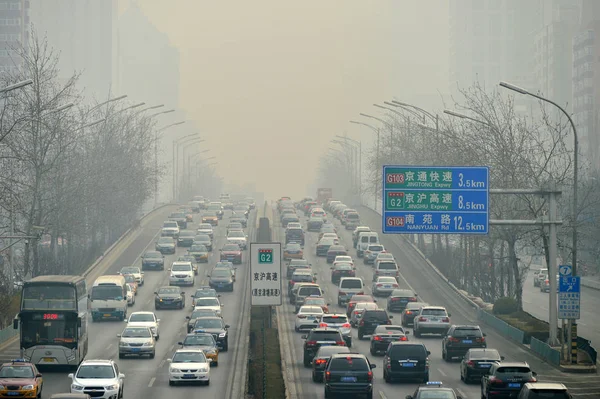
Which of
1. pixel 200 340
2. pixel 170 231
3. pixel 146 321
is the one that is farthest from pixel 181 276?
pixel 200 340

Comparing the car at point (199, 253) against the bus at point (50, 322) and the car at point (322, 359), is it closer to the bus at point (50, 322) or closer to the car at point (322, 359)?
the bus at point (50, 322)

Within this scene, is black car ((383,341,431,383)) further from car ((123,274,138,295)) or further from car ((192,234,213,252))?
car ((192,234,213,252))

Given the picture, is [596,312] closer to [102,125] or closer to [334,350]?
[334,350]

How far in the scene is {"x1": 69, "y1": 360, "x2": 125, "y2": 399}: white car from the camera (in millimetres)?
36125

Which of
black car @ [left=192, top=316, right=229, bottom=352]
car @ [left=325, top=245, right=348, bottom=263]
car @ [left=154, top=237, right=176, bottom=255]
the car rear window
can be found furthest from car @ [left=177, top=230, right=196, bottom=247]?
the car rear window

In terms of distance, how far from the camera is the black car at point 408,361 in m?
41.7

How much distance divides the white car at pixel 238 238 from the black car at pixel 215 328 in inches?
1813

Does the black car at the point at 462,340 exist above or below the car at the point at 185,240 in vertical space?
below

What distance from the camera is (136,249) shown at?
103 m

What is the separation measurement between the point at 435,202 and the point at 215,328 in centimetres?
1176

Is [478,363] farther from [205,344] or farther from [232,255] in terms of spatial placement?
[232,255]

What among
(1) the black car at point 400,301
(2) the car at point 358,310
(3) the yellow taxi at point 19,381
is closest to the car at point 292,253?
(1) the black car at point 400,301

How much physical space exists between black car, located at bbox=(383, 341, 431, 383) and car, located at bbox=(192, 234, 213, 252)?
58627 millimetres

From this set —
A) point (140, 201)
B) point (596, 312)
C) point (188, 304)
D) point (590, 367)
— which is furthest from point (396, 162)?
point (590, 367)
